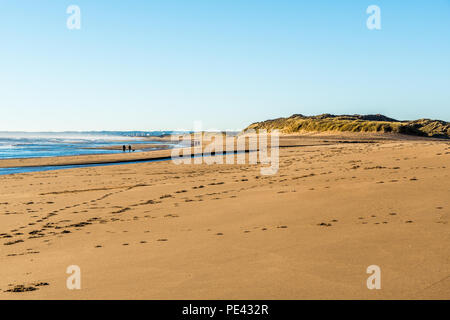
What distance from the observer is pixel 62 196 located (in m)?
15.0

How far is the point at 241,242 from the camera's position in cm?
715

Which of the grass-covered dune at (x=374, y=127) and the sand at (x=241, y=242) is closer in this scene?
the sand at (x=241, y=242)

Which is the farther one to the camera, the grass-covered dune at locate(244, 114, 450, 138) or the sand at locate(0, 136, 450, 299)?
the grass-covered dune at locate(244, 114, 450, 138)

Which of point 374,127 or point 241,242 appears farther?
point 374,127

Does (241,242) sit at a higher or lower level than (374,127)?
lower

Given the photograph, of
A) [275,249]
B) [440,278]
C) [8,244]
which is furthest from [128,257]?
[440,278]

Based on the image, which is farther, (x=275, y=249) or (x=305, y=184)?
(x=305, y=184)

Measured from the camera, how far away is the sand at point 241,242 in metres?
4.94

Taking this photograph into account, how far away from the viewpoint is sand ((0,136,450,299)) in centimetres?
494

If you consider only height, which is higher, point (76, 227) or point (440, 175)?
point (440, 175)

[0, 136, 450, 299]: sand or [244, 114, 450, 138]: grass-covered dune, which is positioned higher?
[244, 114, 450, 138]: grass-covered dune

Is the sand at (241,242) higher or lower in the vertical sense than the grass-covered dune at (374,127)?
lower
